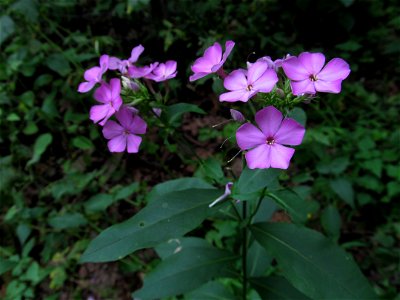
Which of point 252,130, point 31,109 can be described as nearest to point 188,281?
point 252,130

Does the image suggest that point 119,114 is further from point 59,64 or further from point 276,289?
point 59,64

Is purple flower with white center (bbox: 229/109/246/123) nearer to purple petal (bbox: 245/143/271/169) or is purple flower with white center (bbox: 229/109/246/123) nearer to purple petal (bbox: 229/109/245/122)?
purple petal (bbox: 229/109/245/122)

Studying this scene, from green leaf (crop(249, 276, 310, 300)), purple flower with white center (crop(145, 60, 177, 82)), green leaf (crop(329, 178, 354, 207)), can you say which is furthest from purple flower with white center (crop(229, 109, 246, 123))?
green leaf (crop(329, 178, 354, 207))

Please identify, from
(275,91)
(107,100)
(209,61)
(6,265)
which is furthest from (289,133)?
(6,265)

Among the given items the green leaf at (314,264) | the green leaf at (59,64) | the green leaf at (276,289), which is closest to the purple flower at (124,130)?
the green leaf at (314,264)

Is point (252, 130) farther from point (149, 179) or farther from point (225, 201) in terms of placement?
point (149, 179)

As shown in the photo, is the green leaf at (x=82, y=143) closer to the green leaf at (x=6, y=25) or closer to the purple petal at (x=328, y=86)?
the green leaf at (x=6, y=25)
